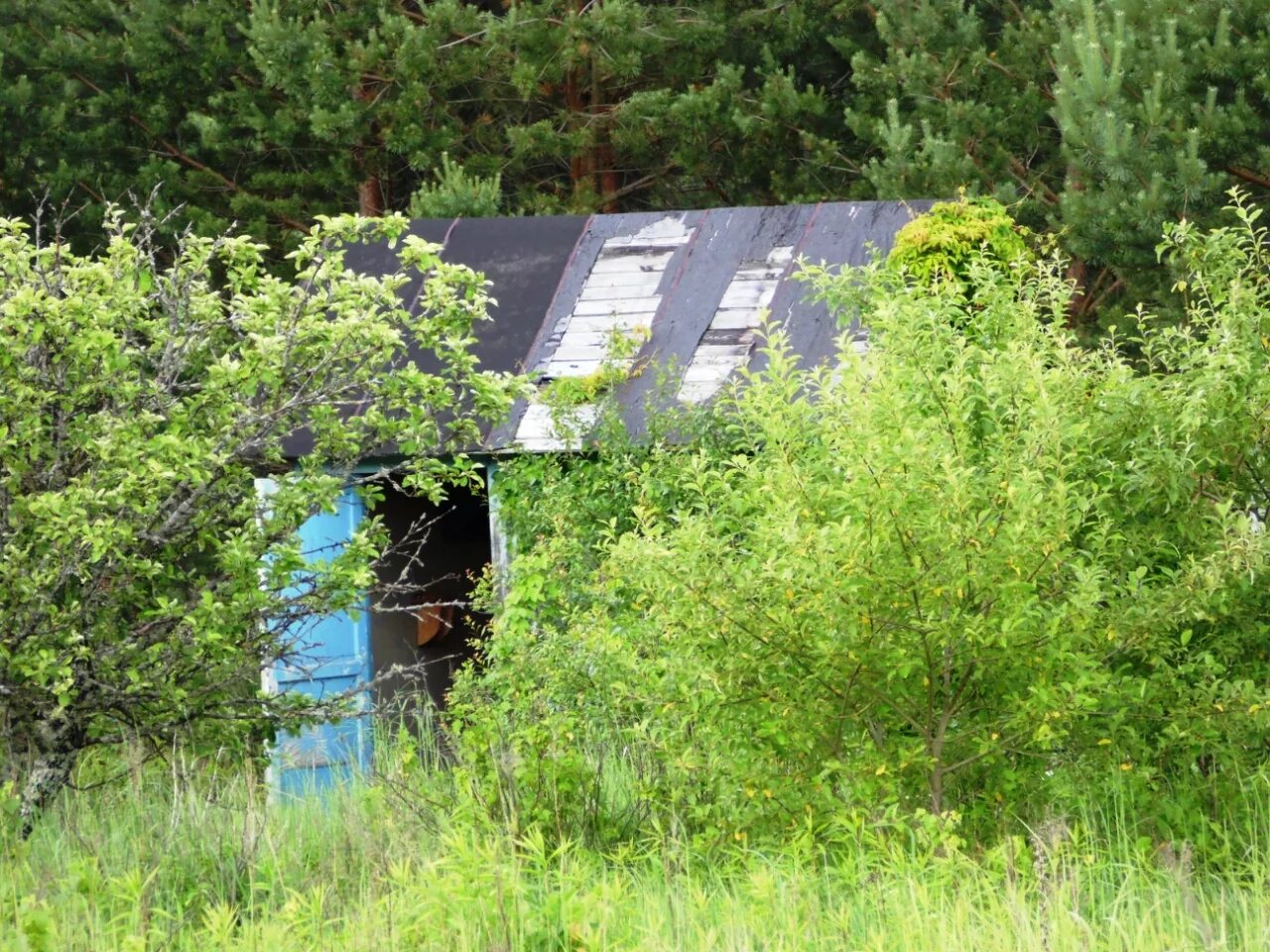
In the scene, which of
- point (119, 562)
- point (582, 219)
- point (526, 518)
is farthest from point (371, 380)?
point (582, 219)

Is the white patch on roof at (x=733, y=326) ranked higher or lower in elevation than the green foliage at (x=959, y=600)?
higher

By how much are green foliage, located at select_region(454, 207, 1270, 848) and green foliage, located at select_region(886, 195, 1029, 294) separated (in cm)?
307

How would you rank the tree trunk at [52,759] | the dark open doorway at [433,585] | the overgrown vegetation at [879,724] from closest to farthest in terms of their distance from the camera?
the overgrown vegetation at [879,724], the tree trunk at [52,759], the dark open doorway at [433,585]

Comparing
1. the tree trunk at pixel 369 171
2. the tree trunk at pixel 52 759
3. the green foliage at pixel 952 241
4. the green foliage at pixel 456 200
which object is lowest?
the tree trunk at pixel 52 759

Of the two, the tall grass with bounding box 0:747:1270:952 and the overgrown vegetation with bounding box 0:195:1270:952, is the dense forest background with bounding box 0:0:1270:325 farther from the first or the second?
the tall grass with bounding box 0:747:1270:952

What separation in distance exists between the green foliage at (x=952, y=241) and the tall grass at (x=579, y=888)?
4357mm

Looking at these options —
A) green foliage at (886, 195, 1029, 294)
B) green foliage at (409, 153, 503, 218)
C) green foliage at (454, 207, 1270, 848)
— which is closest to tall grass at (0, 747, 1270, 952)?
green foliage at (454, 207, 1270, 848)

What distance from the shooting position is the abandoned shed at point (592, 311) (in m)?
10.2

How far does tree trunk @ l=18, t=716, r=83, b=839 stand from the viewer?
6918 mm

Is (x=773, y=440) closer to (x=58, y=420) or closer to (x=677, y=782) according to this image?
(x=677, y=782)

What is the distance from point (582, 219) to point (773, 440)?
6.67m

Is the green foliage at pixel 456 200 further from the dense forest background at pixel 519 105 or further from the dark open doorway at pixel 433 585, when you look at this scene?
the dark open doorway at pixel 433 585

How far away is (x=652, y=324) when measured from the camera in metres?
10.9

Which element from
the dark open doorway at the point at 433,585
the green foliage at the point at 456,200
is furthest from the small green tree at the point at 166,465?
the green foliage at the point at 456,200
